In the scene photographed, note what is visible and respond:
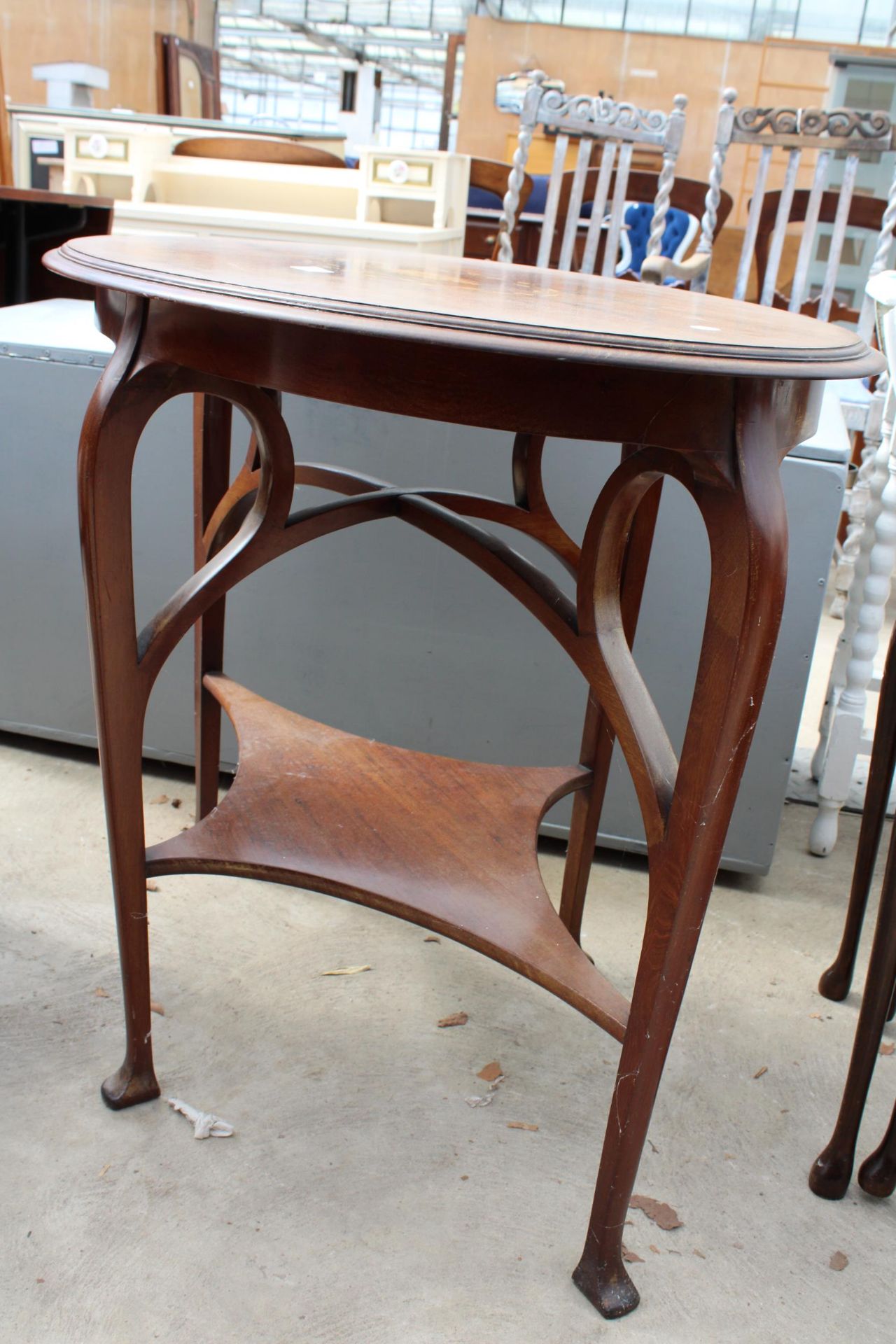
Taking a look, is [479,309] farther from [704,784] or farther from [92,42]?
[92,42]

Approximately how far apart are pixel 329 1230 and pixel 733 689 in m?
0.66

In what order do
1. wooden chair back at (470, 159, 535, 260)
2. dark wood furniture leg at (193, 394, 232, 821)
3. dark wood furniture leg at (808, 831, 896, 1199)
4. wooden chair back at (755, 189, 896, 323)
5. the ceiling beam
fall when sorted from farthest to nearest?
the ceiling beam, wooden chair back at (470, 159, 535, 260), wooden chair back at (755, 189, 896, 323), dark wood furniture leg at (193, 394, 232, 821), dark wood furniture leg at (808, 831, 896, 1199)

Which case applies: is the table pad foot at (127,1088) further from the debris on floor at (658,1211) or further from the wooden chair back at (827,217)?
the wooden chair back at (827,217)

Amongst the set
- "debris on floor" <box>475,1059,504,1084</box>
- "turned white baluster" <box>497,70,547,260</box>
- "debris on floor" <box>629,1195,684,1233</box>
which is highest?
"turned white baluster" <box>497,70,547,260</box>

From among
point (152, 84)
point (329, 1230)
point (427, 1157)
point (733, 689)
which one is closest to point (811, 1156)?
point (427, 1157)

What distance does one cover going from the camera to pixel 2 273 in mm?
2441

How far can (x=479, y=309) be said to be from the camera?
76 centimetres

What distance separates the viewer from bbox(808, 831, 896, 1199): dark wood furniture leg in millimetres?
1063

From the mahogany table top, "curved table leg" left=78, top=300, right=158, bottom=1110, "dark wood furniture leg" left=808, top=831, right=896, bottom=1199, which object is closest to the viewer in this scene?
the mahogany table top

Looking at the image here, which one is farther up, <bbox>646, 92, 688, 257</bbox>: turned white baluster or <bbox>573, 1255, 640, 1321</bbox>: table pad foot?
<bbox>646, 92, 688, 257</bbox>: turned white baluster

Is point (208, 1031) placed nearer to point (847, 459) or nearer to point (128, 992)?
point (128, 992)

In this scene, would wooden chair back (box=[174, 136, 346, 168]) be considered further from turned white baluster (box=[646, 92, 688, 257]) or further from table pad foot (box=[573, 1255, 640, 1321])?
table pad foot (box=[573, 1255, 640, 1321])

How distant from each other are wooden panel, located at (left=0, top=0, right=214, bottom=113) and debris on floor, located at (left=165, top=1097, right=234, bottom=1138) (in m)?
8.74

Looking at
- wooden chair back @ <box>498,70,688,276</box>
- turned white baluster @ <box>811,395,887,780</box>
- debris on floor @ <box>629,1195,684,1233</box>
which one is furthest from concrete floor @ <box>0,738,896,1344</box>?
wooden chair back @ <box>498,70,688,276</box>
